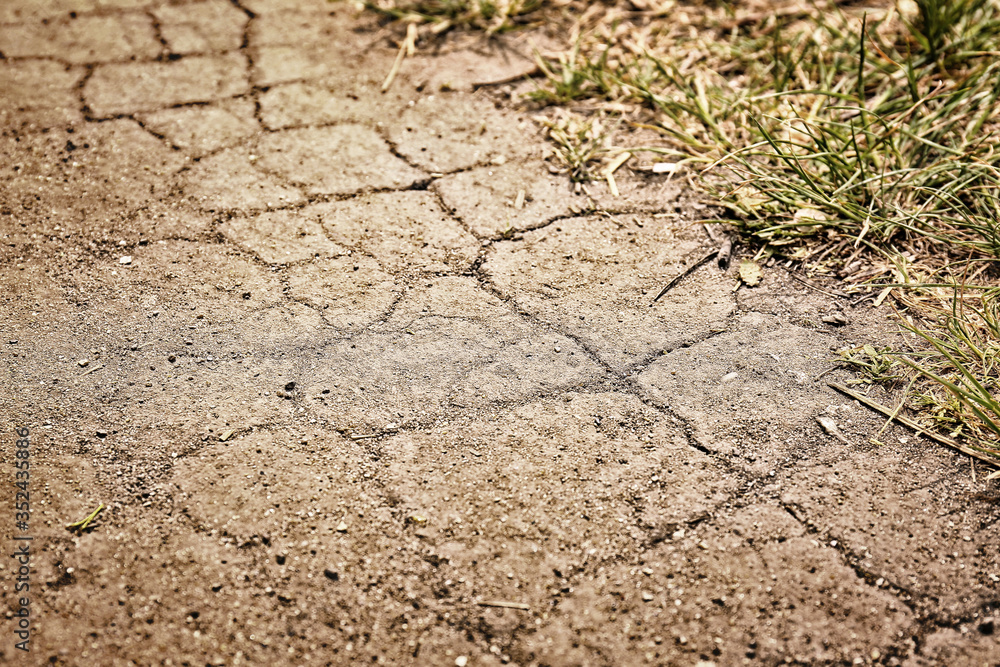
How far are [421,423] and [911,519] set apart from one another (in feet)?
3.22

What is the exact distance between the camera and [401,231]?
191 cm

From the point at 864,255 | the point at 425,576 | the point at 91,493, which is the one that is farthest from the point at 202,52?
the point at 864,255

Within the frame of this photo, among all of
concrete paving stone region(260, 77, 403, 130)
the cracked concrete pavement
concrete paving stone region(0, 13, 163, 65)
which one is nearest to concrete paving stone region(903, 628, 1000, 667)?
the cracked concrete pavement

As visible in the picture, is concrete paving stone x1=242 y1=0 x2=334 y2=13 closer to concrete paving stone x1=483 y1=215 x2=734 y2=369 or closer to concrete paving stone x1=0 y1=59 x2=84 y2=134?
concrete paving stone x1=0 y1=59 x2=84 y2=134

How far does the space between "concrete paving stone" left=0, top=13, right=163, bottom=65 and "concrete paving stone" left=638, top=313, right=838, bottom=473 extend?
7.10 ft

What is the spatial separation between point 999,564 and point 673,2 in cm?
222

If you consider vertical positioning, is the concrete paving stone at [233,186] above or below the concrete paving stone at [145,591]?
above

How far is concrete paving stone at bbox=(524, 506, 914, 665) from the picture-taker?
1184 millimetres

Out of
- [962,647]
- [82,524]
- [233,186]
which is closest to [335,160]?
[233,186]

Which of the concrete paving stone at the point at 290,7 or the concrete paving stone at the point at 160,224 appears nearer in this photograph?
the concrete paving stone at the point at 160,224

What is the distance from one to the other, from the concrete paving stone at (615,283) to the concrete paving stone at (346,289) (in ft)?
0.92

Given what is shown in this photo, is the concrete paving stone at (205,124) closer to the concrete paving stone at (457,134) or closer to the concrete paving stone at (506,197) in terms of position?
the concrete paving stone at (457,134)

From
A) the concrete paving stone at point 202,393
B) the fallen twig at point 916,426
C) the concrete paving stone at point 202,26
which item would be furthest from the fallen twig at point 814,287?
the concrete paving stone at point 202,26

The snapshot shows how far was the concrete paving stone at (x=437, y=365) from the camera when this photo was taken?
153 cm
